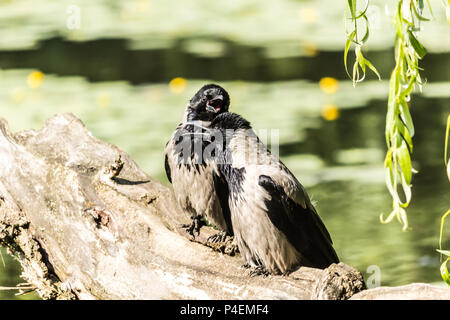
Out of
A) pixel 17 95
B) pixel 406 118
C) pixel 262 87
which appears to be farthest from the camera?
pixel 262 87

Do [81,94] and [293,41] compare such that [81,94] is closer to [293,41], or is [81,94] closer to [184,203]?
[293,41]

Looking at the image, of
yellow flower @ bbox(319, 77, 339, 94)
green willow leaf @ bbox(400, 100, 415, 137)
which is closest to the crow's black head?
green willow leaf @ bbox(400, 100, 415, 137)

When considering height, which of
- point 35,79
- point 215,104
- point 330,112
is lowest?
point 330,112

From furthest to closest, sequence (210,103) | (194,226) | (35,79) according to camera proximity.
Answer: (35,79) < (210,103) < (194,226)

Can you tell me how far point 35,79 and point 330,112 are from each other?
10.3ft

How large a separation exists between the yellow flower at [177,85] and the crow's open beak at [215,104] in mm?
3881

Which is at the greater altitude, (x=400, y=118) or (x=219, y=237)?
(x=400, y=118)

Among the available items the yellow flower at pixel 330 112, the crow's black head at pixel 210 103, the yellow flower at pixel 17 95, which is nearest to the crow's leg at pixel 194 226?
the crow's black head at pixel 210 103

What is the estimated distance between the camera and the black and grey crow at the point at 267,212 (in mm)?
3320

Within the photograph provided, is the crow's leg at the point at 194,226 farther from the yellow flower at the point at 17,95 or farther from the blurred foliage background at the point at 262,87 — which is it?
the yellow flower at the point at 17,95

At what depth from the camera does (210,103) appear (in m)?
3.91

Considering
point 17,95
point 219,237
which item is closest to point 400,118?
point 219,237

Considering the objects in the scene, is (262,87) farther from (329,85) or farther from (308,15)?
(308,15)

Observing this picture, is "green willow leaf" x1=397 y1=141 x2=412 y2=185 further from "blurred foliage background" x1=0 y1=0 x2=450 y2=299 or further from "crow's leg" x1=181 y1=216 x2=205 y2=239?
"blurred foliage background" x1=0 y1=0 x2=450 y2=299
